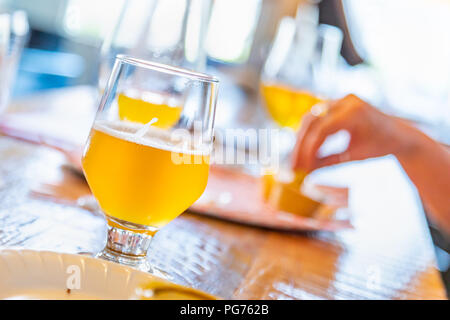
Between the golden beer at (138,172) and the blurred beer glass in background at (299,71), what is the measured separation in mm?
757

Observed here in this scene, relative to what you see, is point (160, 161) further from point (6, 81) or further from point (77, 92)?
point (77, 92)

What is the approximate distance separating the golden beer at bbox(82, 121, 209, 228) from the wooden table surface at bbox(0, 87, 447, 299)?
0.19 feet

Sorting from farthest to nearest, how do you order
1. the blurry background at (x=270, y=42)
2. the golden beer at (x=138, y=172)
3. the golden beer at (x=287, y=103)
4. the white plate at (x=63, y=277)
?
1. the blurry background at (x=270, y=42)
2. the golden beer at (x=287, y=103)
3. the golden beer at (x=138, y=172)
4. the white plate at (x=63, y=277)

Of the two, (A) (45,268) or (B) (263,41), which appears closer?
(A) (45,268)

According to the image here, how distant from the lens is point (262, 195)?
0.85 m

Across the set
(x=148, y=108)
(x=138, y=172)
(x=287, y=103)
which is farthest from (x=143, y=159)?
(x=287, y=103)

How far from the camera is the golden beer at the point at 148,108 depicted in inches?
19.6

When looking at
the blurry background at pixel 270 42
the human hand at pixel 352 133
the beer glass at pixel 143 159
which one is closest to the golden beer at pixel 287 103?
the human hand at pixel 352 133

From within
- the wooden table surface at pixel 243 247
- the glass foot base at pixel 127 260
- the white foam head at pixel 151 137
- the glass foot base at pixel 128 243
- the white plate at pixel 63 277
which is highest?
the white foam head at pixel 151 137

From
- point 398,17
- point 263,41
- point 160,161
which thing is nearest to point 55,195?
point 160,161

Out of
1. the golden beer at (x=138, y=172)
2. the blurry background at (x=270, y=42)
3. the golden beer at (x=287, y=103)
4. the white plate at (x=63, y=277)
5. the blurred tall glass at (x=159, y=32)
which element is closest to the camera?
the white plate at (x=63, y=277)

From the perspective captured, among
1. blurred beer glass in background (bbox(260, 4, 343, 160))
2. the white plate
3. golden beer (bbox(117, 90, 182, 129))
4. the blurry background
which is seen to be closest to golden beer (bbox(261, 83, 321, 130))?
blurred beer glass in background (bbox(260, 4, 343, 160))

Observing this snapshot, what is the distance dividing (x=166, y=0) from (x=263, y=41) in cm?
354

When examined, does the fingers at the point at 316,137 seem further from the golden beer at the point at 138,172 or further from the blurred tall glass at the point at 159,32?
the golden beer at the point at 138,172
